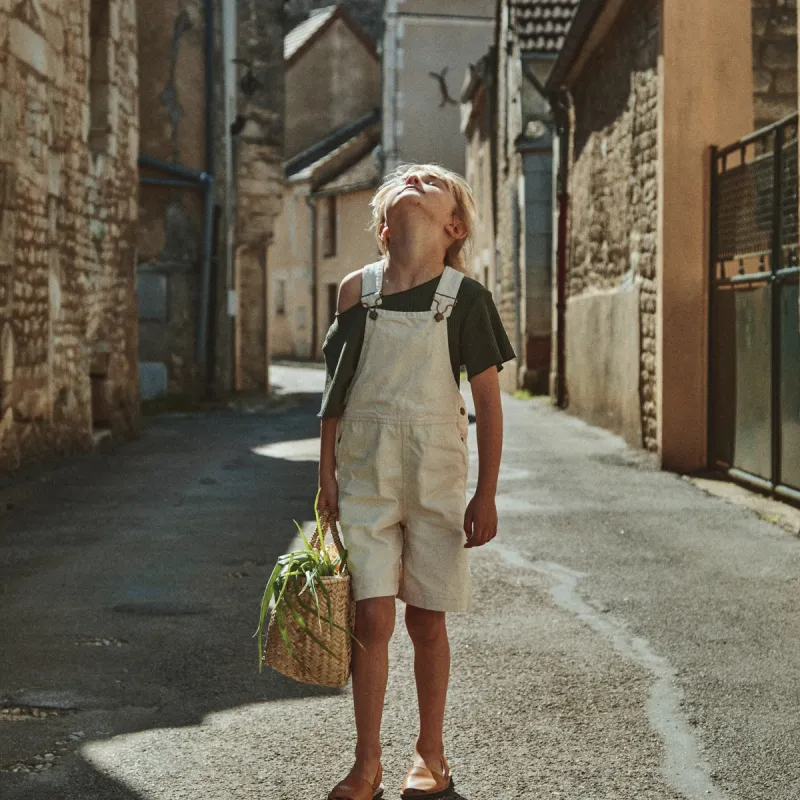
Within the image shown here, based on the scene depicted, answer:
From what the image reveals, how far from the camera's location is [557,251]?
675 inches

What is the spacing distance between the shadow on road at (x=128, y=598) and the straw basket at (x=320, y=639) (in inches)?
19.2

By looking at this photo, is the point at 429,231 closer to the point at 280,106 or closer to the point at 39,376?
the point at 39,376

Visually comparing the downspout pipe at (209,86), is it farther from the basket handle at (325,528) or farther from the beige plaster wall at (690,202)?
the basket handle at (325,528)

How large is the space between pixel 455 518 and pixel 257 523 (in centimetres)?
429

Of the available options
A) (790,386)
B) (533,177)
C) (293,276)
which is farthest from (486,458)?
(293,276)

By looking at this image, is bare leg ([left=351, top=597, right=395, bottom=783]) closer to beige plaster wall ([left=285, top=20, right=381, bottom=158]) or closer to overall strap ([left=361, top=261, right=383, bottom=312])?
overall strap ([left=361, top=261, right=383, bottom=312])

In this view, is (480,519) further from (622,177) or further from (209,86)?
(209,86)

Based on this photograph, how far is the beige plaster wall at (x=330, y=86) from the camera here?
40.3m

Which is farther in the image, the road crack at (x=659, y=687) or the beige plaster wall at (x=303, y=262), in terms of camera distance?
the beige plaster wall at (x=303, y=262)

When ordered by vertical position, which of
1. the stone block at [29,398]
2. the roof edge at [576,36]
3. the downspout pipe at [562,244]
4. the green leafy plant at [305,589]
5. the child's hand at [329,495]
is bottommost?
the green leafy plant at [305,589]

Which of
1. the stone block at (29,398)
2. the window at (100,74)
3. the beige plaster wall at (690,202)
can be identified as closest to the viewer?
the stone block at (29,398)

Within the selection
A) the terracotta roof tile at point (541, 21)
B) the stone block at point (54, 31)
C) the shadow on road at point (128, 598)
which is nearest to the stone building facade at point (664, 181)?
the shadow on road at point (128, 598)

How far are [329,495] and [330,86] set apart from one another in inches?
1535

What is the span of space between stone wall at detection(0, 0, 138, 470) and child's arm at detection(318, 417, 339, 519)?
6.07 metres
